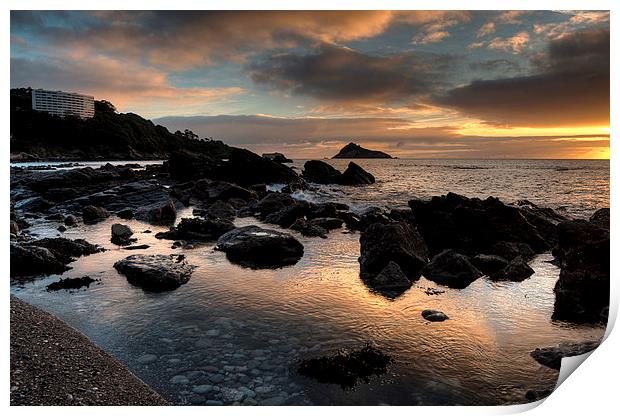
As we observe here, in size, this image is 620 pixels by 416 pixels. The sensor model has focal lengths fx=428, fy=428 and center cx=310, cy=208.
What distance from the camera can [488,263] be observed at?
41.7ft

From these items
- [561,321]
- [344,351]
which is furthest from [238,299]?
[561,321]

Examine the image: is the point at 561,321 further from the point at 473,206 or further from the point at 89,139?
the point at 89,139

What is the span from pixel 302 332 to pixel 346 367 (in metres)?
1.54

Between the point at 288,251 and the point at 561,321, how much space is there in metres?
7.89

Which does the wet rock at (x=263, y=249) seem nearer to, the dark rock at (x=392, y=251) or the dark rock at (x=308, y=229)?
the dark rock at (x=392, y=251)

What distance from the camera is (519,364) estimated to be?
677 cm

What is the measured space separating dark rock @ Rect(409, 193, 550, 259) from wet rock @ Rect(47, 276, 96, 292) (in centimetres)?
1142

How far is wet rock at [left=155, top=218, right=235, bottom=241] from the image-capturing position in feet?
54.6

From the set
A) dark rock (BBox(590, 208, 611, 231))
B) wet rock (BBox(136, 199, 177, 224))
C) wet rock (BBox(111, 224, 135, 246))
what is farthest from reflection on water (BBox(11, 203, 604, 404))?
wet rock (BBox(136, 199, 177, 224))

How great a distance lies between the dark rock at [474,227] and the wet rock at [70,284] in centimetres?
1142

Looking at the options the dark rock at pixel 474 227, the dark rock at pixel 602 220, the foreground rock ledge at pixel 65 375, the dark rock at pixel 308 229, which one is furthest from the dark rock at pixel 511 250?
the foreground rock ledge at pixel 65 375

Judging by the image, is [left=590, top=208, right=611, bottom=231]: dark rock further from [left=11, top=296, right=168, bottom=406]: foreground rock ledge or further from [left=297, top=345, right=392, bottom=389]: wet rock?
[left=11, top=296, right=168, bottom=406]: foreground rock ledge

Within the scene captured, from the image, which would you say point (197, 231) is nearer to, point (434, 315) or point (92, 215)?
point (92, 215)

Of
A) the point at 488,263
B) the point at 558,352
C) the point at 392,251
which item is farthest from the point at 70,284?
the point at 488,263
